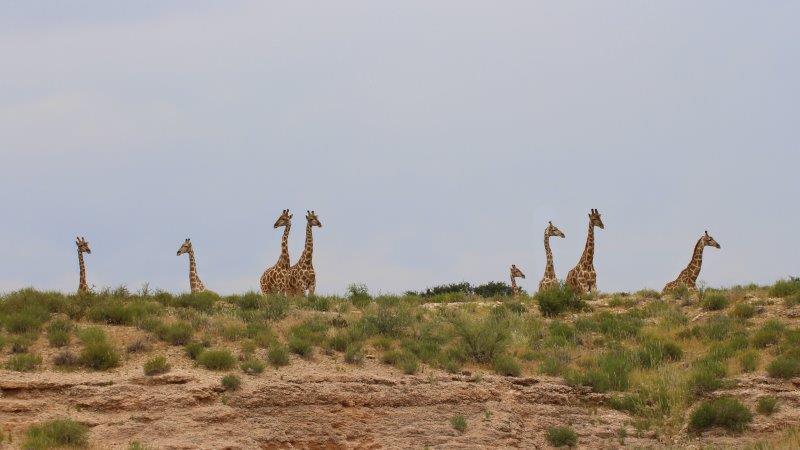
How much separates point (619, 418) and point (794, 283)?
31.6 feet

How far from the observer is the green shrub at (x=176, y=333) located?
26.9m

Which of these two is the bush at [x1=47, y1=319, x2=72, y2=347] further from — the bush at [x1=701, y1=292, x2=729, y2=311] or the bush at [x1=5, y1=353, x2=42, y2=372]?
the bush at [x1=701, y1=292, x2=729, y2=311]

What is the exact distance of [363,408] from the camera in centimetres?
2466

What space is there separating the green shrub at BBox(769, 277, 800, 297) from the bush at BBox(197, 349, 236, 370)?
1487 centimetres

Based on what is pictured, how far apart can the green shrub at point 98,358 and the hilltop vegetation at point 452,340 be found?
2 cm

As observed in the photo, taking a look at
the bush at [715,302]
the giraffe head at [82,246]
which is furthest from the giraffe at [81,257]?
the bush at [715,302]

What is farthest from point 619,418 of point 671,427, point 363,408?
point 363,408

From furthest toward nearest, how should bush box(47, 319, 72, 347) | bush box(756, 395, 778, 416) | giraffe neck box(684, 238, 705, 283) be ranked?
giraffe neck box(684, 238, 705, 283)
bush box(47, 319, 72, 347)
bush box(756, 395, 778, 416)

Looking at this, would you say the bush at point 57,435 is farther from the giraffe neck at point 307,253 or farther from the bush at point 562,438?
the giraffe neck at point 307,253

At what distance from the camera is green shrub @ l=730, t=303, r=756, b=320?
31109 millimetres

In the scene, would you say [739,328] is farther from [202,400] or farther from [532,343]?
[202,400]

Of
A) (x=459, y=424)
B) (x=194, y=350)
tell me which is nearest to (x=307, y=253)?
(x=194, y=350)

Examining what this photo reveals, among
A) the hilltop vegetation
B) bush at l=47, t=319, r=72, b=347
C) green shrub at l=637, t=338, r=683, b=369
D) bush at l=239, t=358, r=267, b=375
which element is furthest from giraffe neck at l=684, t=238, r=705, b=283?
bush at l=47, t=319, r=72, b=347

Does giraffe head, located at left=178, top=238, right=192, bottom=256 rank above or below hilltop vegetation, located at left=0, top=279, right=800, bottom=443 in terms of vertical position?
above
